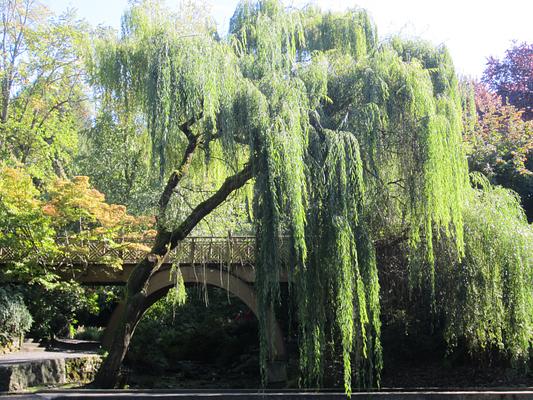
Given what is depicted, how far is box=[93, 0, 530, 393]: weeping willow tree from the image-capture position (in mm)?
8992

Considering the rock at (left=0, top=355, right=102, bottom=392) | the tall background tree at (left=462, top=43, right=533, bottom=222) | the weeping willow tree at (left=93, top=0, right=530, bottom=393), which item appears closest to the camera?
the weeping willow tree at (left=93, top=0, right=530, bottom=393)

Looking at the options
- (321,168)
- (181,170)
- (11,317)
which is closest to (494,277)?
(321,168)

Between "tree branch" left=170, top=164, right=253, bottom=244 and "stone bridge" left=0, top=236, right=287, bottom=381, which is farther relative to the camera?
"stone bridge" left=0, top=236, right=287, bottom=381

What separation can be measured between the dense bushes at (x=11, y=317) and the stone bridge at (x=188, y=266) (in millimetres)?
1556

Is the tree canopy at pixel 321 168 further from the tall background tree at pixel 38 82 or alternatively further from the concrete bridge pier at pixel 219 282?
the tall background tree at pixel 38 82

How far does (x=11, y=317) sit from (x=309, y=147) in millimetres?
11011

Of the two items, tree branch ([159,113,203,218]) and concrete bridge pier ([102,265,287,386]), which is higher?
tree branch ([159,113,203,218])

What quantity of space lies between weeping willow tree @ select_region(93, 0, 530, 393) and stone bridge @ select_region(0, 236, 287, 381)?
6164 millimetres

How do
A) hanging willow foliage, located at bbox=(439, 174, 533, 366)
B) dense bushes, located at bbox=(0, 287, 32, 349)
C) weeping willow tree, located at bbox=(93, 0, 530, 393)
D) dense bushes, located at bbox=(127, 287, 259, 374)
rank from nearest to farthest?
weeping willow tree, located at bbox=(93, 0, 530, 393) → hanging willow foliage, located at bbox=(439, 174, 533, 366) → dense bushes, located at bbox=(0, 287, 32, 349) → dense bushes, located at bbox=(127, 287, 259, 374)

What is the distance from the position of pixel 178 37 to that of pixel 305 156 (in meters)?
2.87

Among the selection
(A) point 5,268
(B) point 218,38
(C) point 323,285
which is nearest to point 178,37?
(B) point 218,38

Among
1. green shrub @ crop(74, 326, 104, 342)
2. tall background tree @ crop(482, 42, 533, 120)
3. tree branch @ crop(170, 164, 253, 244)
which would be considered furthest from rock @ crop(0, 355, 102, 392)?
tall background tree @ crop(482, 42, 533, 120)

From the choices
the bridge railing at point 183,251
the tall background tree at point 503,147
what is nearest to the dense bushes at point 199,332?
the bridge railing at point 183,251

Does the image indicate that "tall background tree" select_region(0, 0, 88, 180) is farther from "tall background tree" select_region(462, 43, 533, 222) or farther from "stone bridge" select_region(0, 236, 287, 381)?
"tall background tree" select_region(462, 43, 533, 222)
